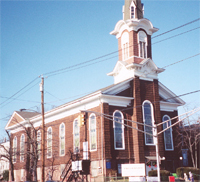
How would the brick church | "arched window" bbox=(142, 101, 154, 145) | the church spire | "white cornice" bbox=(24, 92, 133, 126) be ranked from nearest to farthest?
the brick church → "white cornice" bbox=(24, 92, 133, 126) → "arched window" bbox=(142, 101, 154, 145) → the church spire

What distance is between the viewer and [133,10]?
46.6 metres

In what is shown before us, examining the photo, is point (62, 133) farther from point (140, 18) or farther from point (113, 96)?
point (140, 18)

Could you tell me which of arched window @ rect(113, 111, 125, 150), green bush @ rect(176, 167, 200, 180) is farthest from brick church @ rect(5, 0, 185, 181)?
green bush @ rect(176, 167, 200, 180)

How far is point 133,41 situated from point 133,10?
17.9 feet

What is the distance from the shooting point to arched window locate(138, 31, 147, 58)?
44.7 m

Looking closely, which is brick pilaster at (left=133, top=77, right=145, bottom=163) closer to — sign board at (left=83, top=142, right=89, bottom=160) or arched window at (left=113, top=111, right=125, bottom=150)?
arched window at (left=113, top=111, right=125, bottom=150)

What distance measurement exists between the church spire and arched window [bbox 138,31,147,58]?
2726 millimetres

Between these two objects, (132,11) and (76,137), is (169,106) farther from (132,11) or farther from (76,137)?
(132,11)

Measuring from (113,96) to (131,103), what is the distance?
3059 millimetres

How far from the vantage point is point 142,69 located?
42656mm

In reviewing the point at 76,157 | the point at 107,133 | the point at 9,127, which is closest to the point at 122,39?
the point at 107,133

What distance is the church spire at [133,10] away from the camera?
152 feet

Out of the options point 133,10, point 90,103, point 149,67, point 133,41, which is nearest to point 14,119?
point 90,103

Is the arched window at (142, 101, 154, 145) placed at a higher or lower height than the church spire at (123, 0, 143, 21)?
lower
